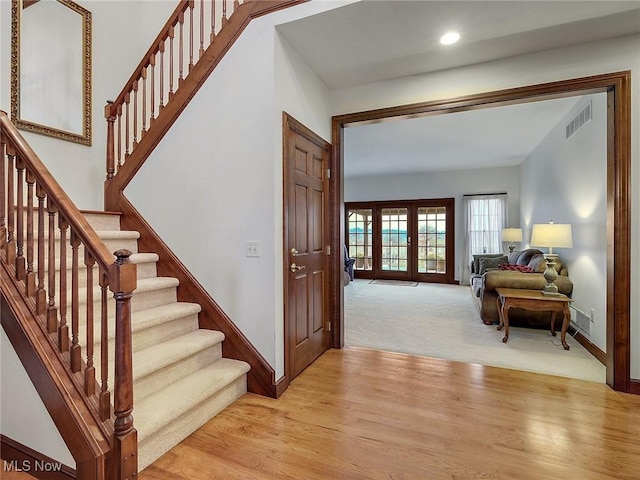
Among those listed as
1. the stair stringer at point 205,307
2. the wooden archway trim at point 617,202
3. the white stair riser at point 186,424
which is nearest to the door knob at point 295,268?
the stair stringer at point 205,307

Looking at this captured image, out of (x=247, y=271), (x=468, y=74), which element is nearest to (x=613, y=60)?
(x=468, y=74)

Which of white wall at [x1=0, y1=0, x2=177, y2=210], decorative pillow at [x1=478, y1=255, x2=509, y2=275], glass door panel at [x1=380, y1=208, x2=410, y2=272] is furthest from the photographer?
glass door panel at [x1=380, y1=208, x2=410, y2=272]

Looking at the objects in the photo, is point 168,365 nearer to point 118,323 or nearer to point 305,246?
point 118,323

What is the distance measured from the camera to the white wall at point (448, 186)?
25.0 ft

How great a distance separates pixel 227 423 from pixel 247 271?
39.6 inches

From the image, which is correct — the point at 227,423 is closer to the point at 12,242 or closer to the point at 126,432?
the point at 126,432

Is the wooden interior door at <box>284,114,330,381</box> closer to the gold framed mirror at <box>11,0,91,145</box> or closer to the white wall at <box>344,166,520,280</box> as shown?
the gold framed mirror at <box>11,0,91,145</box>

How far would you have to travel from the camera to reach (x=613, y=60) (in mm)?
2508

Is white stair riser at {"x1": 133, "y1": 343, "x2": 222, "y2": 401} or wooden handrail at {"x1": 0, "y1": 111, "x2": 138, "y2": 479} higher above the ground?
wooden handrail at {"x1": 0, "y1": 111, "x2": 138, "y2": 479}

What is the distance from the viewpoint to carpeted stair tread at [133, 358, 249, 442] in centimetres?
170

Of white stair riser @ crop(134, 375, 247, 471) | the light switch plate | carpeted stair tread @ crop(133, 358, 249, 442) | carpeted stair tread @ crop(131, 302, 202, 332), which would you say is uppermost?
the light switch plate

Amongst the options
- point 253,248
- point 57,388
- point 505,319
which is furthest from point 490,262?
point 57,388

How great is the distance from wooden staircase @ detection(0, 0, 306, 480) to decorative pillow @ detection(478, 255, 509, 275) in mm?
5159

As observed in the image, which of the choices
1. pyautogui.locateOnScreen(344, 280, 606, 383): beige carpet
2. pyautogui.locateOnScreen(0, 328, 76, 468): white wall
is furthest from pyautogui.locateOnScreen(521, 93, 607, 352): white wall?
pyautogui.locateOnScreen(0, 328, 76, 468): white wall
